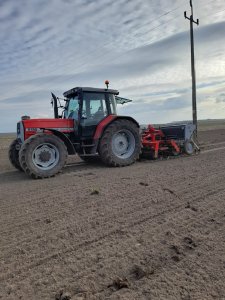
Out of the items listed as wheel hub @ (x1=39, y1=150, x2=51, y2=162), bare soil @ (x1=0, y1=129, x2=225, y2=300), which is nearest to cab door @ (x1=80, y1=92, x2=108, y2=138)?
wheel hub @ (x1=39, y1=150, x2=51, y2=162)

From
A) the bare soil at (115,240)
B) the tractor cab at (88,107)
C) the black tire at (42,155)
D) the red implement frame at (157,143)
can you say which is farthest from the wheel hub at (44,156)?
the red implement frame at (157,143)

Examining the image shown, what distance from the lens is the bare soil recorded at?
3.25m

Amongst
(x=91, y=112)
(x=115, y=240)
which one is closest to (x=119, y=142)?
(x=91, y=112)

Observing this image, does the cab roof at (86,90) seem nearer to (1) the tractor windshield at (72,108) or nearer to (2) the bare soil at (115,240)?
(1) the tractor windshield at (72,108)

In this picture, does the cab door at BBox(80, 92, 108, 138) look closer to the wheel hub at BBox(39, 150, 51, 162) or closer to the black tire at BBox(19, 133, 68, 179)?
the black tire at BBox(19, 133, 68, 179)

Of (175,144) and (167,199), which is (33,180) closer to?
(167,199)

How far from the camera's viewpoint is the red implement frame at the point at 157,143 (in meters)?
11.4

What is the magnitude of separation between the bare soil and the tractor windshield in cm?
294

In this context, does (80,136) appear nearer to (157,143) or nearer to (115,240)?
(157,143)

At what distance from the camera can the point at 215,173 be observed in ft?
26.8

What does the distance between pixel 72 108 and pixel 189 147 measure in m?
4.58

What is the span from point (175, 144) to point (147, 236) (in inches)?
305

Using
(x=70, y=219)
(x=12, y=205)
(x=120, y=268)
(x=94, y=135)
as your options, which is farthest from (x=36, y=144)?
(x=120, y=268)

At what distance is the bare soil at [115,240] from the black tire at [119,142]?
2379mm
